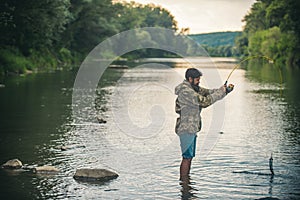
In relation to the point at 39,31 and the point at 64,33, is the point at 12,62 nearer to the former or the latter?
the point at 39,31

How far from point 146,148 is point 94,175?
12.6ft

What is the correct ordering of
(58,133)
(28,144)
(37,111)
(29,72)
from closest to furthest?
(28,144) < (58,133) < (37,111) < (29,72)

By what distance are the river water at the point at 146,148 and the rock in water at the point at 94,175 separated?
199 millimetres

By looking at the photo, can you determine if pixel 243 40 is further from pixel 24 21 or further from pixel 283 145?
pixel 283 145

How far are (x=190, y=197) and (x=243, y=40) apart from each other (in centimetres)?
15873

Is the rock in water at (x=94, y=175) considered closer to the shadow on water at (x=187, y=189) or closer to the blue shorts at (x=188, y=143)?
the shadow on water at (x=187, y=189)

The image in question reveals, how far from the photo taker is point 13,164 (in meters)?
12.5

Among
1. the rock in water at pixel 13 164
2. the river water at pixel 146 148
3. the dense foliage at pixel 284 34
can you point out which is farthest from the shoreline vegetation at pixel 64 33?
the rock in water at pixel 13 164

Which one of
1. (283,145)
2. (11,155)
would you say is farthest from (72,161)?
(283,145)

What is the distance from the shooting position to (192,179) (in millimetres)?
11562

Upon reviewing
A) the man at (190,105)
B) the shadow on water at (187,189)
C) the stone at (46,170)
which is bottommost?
the shadow on water at (187,189)

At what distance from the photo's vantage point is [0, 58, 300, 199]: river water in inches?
427

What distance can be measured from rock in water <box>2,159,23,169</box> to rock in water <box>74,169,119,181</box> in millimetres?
1518

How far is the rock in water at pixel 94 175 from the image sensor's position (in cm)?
1155
